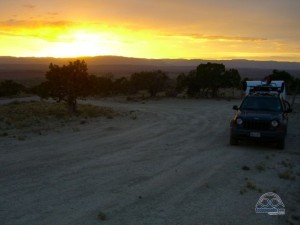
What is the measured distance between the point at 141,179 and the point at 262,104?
7.09 meters

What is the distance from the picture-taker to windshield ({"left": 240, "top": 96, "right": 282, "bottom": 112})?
46.4 ft

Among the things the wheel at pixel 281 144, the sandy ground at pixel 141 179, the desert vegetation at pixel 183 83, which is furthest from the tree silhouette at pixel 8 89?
the wheel at pixel 281 144

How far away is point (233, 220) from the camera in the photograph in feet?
21.9

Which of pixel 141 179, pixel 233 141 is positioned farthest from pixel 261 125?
pixel 141 179

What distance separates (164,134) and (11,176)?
7.83 m

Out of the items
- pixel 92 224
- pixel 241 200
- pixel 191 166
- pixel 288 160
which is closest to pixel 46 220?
pixel 92 224

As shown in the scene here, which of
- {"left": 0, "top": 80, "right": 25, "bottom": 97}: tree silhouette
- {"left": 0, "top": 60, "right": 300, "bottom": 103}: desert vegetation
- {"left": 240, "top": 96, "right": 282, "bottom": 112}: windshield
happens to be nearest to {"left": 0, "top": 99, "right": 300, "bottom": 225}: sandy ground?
{"left": 240, "top": 96, "right": 282, "bottom": 112}: windshield

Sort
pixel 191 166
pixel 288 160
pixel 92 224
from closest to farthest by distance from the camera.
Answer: pixel 92 224
pixel 191 166
pixel 288 160

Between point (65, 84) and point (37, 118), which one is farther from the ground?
point (65, 84)

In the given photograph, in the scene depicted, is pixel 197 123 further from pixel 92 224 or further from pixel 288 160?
pixel 92 224

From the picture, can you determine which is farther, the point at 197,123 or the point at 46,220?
the point at 197,123
